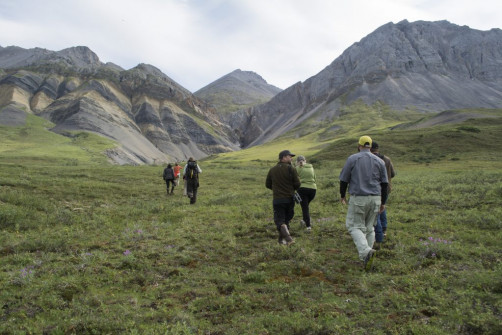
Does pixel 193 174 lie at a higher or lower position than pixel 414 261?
higher

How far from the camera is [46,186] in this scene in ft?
70.8

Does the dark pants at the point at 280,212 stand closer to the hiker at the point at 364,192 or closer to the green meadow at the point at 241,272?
the green meadow at the point at 241,272

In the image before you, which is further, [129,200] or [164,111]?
[164,111]

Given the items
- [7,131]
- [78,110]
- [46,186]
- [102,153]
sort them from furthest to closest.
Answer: [78,110] → [7,131] → [102,153] → [46,186]

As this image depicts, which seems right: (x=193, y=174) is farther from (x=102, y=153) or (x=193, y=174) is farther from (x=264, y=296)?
(x=102, y=153)

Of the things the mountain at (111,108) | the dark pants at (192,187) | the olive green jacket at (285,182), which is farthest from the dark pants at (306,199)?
the mountain at (111,108)

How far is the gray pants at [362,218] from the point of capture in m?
8.23

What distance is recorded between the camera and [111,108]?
160125mm

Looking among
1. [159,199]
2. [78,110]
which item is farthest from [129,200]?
[78,110]

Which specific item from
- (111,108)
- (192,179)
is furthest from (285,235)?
(111,108)

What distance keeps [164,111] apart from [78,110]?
52.2 meters

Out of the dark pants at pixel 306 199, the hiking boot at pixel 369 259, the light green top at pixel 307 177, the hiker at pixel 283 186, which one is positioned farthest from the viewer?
the light green top at pixel 307 177

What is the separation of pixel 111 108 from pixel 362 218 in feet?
557

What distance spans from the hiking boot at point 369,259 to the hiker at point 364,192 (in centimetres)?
17
